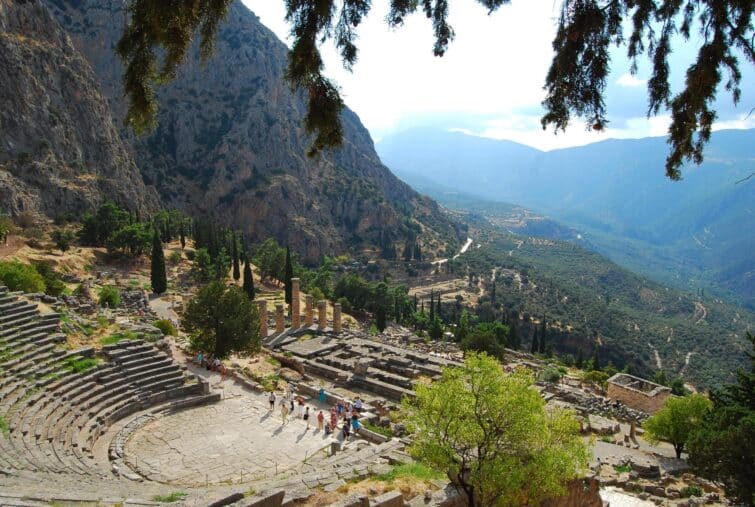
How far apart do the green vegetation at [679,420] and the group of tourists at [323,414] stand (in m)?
13.6

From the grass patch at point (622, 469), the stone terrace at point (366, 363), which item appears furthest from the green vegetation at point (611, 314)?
the grass patch at point (622, 469)

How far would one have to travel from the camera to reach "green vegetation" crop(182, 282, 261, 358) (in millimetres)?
25656

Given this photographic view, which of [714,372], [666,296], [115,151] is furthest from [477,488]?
[666,296]

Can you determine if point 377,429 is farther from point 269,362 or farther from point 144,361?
point 269,362

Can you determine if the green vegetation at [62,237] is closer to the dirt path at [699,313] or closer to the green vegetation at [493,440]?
the green vegetation at [493,440]

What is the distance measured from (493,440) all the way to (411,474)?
2893mm

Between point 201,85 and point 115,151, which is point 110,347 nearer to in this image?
point 115,151

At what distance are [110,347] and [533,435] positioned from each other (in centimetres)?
1830

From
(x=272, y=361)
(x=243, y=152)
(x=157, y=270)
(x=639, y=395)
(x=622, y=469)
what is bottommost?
(x=639, y=395)

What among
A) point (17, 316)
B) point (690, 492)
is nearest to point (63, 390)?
point (17, 316)

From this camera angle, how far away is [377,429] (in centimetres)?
2066

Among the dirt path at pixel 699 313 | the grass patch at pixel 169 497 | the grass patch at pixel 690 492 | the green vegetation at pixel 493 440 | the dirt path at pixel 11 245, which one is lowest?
the dirt path at pixel 699 313

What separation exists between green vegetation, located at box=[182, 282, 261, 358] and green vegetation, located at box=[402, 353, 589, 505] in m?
17.9

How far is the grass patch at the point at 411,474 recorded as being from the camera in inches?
442
